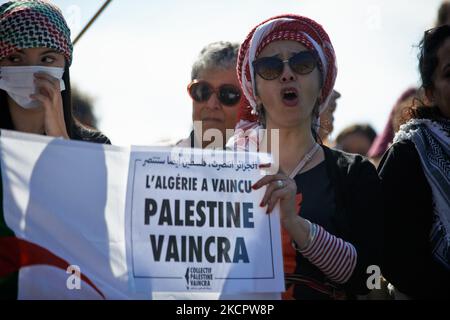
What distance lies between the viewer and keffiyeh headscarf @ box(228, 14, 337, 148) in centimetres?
Result: 377

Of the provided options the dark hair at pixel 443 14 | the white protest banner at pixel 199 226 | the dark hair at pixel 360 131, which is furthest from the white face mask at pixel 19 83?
the dark hair at pixel 360 131

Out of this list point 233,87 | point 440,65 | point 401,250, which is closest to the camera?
point 401,250

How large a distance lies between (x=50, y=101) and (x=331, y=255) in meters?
1.55

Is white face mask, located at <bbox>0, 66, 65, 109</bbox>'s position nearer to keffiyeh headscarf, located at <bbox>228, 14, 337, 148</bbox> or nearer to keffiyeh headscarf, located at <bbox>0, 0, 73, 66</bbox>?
keffiyeh headscarf, located at <bbox>0, 0, 73, 66</bbox>

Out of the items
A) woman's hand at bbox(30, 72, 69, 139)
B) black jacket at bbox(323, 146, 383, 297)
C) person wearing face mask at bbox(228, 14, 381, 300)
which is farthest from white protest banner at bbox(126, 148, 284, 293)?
woman's hand at bbox(30, 72, 69, 139)

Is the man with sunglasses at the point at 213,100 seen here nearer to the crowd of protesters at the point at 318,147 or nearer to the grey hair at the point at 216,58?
the grey hair at the point at 216,58

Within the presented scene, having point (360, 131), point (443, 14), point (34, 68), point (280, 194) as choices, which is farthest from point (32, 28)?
point (360, 131)

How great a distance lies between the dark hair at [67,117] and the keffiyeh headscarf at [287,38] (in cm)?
83

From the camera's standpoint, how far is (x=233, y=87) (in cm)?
458

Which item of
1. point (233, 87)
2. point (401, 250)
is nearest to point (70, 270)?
point (401, 250)

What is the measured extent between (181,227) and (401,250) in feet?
4.02

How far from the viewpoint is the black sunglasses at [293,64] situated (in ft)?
12.1
